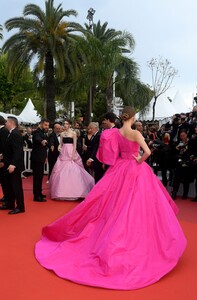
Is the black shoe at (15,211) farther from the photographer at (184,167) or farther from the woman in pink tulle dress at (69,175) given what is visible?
the photographer at (184,167)

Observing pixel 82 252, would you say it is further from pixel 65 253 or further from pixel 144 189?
pixel 144 189

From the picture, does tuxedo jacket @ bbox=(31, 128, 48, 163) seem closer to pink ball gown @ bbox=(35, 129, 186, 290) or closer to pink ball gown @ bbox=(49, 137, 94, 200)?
pink ball gown @ bbox=(49, 137, 94, 200)

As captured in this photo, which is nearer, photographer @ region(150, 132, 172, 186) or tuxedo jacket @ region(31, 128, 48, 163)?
tuxedo jacket @ region(31, 128, 48, 163)

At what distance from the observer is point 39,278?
12.8 feet

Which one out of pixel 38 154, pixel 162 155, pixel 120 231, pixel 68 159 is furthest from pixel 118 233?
pixel 162 155

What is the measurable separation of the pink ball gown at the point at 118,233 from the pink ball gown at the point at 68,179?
327cm

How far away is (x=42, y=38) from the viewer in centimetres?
1852

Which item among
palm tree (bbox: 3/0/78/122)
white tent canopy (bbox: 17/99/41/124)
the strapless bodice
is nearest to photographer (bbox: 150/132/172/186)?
the strapless bodice

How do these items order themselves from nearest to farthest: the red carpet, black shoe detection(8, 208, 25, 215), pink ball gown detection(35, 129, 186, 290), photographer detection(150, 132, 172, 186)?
the red carpet, pink ball gown detection(35, 129, 186, 290), black shoe detection(8, 208, 25, 215), photographer detection(150, 132, 172, 186)

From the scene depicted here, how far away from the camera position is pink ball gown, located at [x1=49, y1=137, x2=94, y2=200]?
8.30 metres

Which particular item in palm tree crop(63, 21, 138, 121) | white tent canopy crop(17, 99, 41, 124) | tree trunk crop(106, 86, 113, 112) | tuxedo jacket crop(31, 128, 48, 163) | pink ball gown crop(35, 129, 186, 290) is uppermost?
palm tree crop(63, 21, 138, 121)

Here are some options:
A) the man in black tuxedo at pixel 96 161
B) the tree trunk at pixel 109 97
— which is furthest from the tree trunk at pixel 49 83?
the man in black tuxedo at pixel 96 161

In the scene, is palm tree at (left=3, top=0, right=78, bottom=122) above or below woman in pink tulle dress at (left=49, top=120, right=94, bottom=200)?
above

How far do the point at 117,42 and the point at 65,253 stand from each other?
1867cm
